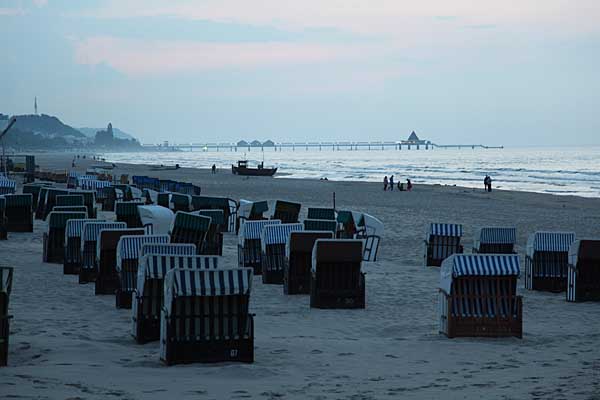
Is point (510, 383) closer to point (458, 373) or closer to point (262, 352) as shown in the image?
point (458, 373)

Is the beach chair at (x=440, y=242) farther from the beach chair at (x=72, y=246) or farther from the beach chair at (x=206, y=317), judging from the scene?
the beach chair at (x=206, y=317)

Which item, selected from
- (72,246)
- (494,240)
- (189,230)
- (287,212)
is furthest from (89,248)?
(287,212)

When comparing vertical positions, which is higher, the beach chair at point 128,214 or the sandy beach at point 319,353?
the beach chair at point 128,214

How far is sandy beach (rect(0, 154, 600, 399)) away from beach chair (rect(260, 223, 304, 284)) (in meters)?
0.22

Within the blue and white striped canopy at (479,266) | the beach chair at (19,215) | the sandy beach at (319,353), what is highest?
the blue and white striped canopy at (479,266)

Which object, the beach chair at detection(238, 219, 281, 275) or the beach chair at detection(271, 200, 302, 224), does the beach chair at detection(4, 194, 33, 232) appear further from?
the beach chair at detection(238, 219, 281, 275)

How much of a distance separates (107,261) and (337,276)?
3.07 metres

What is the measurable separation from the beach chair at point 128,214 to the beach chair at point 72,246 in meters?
3.98

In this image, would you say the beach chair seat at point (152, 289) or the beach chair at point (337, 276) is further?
the beach chair at point (337, 276)

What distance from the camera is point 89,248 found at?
43.0ft

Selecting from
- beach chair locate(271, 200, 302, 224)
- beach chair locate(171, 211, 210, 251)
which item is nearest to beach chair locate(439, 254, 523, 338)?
beach chair locate(171, 211, 210, 251)

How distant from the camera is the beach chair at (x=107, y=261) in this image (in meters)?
11.9

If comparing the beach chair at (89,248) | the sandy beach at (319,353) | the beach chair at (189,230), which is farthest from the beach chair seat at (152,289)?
the beach chair at (189,230)

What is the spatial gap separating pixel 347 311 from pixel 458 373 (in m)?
3.73
